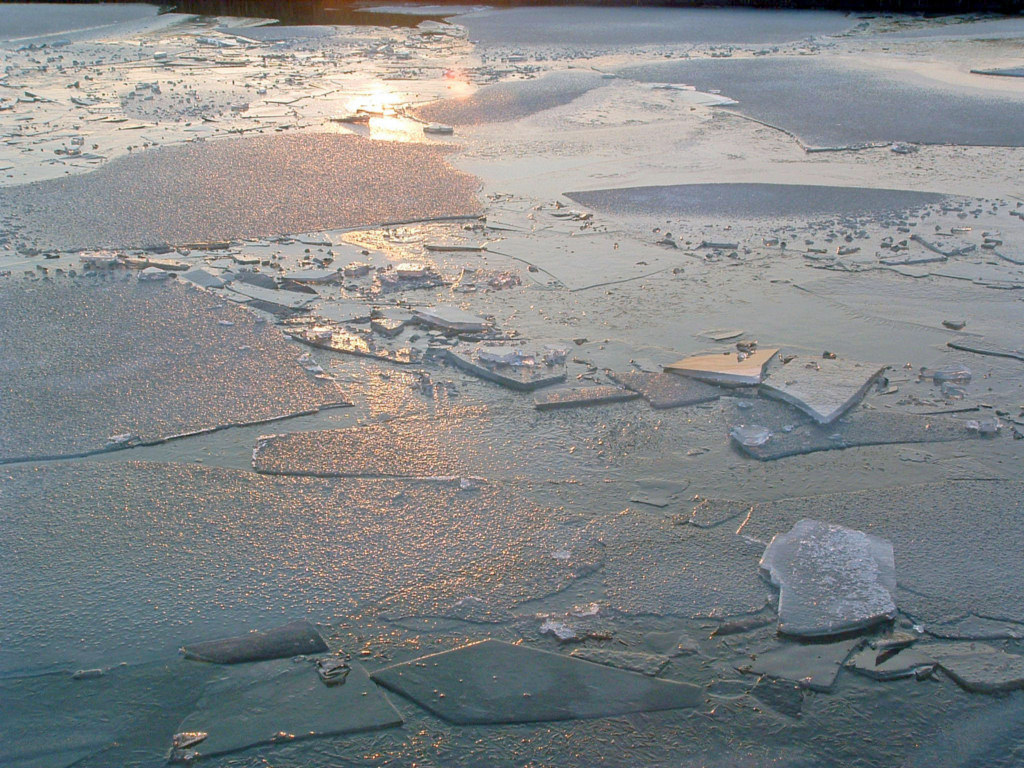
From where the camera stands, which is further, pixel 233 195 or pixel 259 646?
pixel 233 195

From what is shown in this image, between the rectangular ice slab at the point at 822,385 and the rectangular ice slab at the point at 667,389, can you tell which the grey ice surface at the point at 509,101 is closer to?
the rectangular ice slab at the point at 667,389

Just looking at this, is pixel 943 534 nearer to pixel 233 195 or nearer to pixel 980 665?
pixel 980 665

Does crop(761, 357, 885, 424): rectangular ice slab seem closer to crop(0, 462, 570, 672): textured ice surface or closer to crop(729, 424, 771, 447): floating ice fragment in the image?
crop(729, 424, 771, 447): floating ice fragment

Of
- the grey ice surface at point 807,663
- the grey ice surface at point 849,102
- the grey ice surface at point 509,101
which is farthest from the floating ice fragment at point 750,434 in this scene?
the grey ice surface at point 509,101

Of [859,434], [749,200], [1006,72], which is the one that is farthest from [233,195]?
[1006,72]

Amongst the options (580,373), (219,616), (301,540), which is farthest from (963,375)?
(219,616)

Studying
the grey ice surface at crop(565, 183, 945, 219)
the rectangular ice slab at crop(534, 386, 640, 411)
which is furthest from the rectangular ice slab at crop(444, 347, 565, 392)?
the grey ice surface at crop(565, 183, 945, 219)
